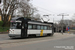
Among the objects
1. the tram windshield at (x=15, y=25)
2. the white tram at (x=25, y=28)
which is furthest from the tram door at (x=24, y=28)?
the tram windshield at (x=15, y=25)

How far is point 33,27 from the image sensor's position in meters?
15.3

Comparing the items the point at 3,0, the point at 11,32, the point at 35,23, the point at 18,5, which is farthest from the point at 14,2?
the point at 11,32

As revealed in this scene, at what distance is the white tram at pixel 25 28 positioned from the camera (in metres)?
12.9

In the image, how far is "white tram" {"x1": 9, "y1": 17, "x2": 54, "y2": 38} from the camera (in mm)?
12900

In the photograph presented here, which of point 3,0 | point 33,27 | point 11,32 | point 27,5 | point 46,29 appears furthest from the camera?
point 27,5

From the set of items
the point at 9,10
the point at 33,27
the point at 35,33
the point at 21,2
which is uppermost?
the point at 21,2

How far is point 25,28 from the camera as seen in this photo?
45.6 feet

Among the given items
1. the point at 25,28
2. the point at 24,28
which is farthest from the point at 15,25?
the point at 25,28

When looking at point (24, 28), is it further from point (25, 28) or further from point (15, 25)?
point (15, 25)

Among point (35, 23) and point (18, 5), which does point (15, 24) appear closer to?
point (35, 23)

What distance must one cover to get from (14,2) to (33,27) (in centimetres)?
1327

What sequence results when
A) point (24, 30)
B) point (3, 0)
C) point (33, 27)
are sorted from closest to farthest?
point (24, 30) → point (33, 27) → point (3, 0)

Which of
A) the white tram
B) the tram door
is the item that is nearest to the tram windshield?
the white tram

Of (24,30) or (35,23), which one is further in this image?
(35,23)
